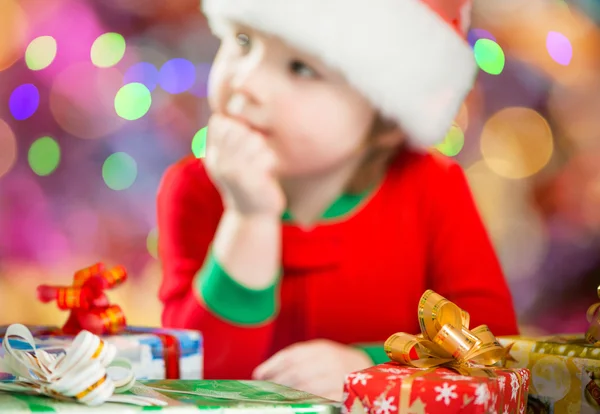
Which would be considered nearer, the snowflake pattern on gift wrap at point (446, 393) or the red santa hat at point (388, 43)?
the snowflake pattern on gift wrap at point (446, 393)

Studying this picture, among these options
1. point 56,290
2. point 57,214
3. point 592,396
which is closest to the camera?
point 592,396

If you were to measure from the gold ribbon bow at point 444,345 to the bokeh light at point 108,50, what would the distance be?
841mm

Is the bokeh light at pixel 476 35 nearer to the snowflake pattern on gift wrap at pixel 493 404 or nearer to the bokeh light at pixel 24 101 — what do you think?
the bokeh light at pixel 24 101

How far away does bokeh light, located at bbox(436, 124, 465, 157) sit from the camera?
5.25 ft

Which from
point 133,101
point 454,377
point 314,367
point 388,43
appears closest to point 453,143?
point 388,43

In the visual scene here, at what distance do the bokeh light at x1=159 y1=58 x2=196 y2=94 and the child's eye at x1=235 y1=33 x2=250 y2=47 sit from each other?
0.10m

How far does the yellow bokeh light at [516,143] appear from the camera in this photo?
166 cm

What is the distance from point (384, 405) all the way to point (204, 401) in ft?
0.58

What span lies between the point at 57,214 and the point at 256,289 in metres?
0.38

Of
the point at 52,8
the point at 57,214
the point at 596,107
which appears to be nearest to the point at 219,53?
the point at 52,8

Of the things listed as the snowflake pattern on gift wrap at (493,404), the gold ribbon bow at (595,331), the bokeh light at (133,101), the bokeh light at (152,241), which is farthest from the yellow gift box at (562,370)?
the bokeh light at (133,101)

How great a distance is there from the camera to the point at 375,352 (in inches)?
58.8

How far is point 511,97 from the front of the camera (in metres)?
1.67

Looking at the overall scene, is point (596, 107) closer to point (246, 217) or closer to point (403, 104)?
point (403, 104)
